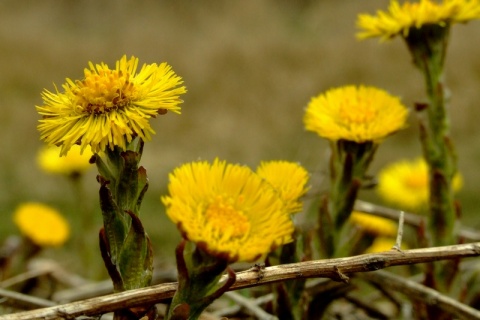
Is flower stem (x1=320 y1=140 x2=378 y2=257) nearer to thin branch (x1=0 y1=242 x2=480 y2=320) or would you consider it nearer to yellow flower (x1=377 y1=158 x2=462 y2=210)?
thin branch (x1=0 y1=242 x2=480 y2=320)

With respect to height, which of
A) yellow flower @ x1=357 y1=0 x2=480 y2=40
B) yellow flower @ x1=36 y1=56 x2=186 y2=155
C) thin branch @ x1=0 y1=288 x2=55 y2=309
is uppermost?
yellow flower @ x1=357 y1=0 x2=480 y2=40

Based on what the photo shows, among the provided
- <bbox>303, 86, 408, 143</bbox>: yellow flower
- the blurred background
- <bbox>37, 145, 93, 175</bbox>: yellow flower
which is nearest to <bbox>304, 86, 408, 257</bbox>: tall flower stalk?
<bbox>303, 86, 408, 143</bbox>: yellow flower

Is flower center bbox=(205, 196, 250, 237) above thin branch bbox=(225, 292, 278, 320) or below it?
above

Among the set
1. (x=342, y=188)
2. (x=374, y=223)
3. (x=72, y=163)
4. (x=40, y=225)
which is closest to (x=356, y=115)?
(x=342, y=188)

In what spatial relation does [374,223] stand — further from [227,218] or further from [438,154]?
[227,218]

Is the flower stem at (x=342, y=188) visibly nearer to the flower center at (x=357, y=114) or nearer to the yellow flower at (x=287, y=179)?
the flower center at (x=357, y=114)

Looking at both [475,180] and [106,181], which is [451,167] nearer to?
[106,181]

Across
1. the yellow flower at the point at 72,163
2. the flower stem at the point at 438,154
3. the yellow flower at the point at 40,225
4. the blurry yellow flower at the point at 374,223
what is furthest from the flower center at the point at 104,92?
the yellow flower at the point at 72,163
